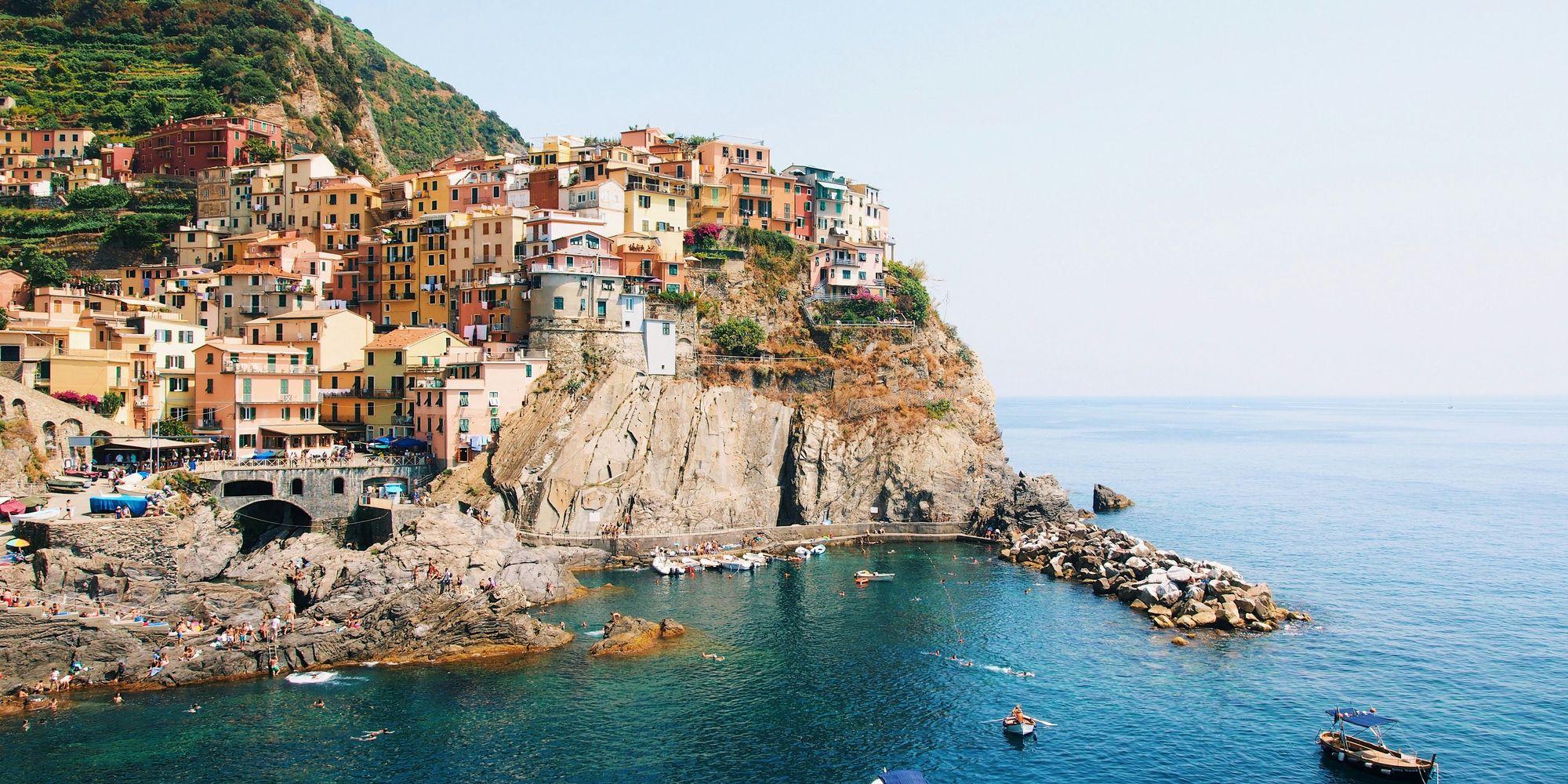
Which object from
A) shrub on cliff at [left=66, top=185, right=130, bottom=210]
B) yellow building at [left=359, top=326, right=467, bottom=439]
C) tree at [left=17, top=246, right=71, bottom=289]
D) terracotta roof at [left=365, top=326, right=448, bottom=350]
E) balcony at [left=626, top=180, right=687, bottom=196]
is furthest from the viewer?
shrub on cliff at [left=66, top=185, right=130, bottom=210]

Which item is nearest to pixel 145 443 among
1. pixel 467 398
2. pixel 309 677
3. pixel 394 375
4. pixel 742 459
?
pixel 394 375

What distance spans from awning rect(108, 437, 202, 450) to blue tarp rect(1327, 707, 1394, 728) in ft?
218

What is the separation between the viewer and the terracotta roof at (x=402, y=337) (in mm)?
80750

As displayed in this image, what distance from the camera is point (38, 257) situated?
89250mm

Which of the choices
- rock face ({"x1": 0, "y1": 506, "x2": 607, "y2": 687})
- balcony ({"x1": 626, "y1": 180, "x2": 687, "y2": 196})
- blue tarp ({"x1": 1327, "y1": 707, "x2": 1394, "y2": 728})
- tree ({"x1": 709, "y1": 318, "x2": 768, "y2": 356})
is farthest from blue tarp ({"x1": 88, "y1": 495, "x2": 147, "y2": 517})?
blue tarp ({"x1": 1327, "y1": 707, "x2": 1394, "y2": 728})

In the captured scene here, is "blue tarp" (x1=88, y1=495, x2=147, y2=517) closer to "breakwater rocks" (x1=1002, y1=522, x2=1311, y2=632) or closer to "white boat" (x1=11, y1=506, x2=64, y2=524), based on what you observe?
"white boat" (x1=11, y1=506, x2=64, y2=524)

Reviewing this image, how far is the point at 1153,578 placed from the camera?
66.5m

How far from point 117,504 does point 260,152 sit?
62748 mm

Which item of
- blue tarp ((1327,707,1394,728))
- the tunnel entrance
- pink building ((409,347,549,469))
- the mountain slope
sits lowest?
blue tarp ((1327,707,1394,728))

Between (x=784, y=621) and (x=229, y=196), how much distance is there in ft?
251

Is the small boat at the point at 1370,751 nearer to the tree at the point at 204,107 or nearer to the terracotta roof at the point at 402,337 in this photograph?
the terracotta roof at the point at 402,337

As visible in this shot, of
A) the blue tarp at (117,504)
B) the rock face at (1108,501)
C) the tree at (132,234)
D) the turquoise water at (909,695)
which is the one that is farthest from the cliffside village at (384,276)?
the rock face at (1108,501)

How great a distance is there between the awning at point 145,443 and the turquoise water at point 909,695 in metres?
25.5

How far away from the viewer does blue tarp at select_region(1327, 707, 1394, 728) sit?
4369 cm
